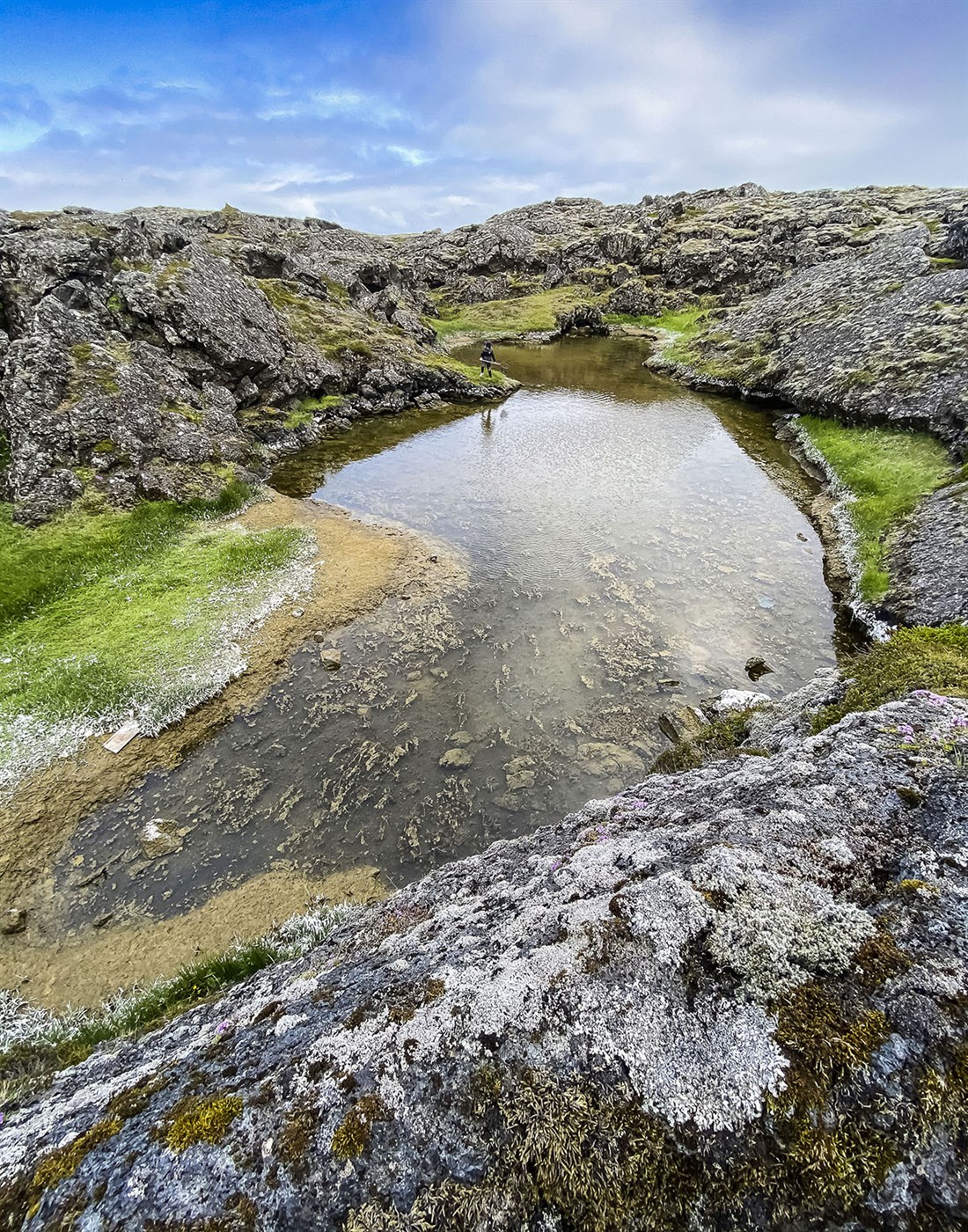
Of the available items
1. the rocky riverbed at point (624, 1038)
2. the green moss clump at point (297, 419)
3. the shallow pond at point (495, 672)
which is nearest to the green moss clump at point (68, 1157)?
the rocky riverbed at point (624, 1038)

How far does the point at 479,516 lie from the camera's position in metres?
28.5

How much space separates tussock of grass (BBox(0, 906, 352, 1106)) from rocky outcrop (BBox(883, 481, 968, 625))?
19.1 m

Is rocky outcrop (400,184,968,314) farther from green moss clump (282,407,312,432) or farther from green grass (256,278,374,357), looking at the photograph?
green moss clump (282,407,312,432)

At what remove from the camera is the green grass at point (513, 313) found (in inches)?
3344

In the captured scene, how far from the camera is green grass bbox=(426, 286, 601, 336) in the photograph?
3344 inches

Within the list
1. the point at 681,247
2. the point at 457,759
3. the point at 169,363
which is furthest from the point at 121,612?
the point at 681,247

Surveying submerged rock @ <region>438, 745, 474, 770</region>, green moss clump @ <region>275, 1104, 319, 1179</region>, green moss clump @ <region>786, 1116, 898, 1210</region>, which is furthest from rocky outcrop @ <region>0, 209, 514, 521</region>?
green moss clump @ <region>786, 1116, 898, 1210</region>

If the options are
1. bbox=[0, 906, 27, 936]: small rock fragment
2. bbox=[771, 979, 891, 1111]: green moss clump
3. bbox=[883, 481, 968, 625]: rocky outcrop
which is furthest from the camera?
bbox=[883, 481, 968, 625]: rocky outcrop

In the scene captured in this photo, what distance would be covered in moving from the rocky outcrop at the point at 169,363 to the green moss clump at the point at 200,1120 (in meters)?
25.4

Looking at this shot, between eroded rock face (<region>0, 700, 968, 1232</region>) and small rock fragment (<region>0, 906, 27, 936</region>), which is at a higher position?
eroded rock face (<region>0, 700, 968, 1232</region>)

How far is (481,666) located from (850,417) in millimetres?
31699

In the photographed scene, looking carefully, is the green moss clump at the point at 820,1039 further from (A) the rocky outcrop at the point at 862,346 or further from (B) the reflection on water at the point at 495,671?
(A) the rocky outcrop at the point at 862,346

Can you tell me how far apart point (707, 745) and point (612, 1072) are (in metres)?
10.0

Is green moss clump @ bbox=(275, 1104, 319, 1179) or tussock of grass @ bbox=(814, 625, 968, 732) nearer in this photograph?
green moss clump @ bbox=(275, 1104, 319, 1179)
